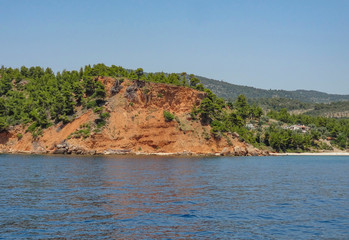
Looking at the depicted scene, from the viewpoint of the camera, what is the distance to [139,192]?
32.2 metres

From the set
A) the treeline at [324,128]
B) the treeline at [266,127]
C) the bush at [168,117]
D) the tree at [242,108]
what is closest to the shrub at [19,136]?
the bush at [168,117]

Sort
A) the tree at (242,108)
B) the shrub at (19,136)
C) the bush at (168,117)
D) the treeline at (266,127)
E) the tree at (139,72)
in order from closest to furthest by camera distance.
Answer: the shrub at (19,136), the bush at (168,117), the treeline at (266,127), the tree at (139,72), the tree at (242,108)

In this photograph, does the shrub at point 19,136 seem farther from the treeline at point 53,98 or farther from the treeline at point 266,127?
the treeline at point 266,127

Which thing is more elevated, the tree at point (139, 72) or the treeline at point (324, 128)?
the tree at point (139, 72)

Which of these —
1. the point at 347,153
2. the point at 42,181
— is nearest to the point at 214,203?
the point at 42,181

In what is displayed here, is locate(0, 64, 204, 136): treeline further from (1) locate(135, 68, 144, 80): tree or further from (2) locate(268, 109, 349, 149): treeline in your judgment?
(2) locate(268, 109, 349, 149): treeline

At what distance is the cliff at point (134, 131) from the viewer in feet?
321

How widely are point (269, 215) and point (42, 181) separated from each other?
988 inches

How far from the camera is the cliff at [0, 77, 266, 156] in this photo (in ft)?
321

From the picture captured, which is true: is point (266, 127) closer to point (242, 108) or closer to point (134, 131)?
point (242, 108)

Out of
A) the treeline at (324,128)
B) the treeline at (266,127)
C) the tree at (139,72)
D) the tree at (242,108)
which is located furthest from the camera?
the tree at (242,108)

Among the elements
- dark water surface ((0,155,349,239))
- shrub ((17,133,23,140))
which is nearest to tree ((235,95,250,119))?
shrub ((17,133,23,140))

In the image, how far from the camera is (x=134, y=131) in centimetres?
10188

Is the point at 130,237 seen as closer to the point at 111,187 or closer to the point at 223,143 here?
the point at 111,187
